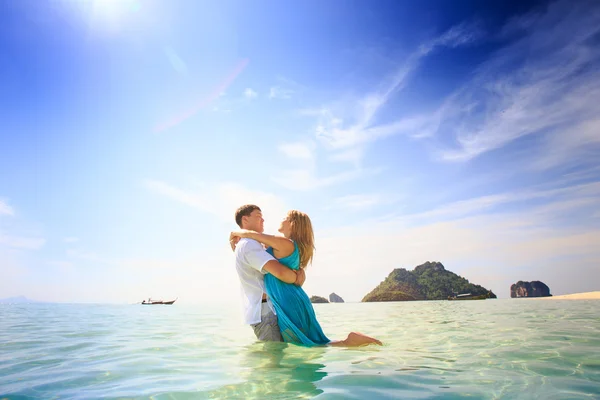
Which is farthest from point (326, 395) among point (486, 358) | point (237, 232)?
point (237, 232)

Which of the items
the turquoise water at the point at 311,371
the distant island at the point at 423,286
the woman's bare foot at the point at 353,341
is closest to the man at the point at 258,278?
the turquoise water at the point at 311,371

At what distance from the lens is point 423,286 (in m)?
135

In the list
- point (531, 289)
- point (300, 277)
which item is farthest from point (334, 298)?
point (300, 277)

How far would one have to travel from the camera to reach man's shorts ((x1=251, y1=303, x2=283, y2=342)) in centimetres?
548

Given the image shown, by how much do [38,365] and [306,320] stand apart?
3728 millimetres

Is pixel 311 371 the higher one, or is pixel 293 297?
pixel 293 297

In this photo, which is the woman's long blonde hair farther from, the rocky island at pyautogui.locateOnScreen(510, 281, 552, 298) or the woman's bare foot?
the rocky island at pyautogui.locateOnScreen(510, 281, 552, 298)

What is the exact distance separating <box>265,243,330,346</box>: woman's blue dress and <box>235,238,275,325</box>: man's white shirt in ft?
0.53

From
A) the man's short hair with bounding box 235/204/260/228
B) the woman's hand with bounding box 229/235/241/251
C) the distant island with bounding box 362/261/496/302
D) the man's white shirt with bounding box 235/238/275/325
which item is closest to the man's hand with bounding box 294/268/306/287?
the man's white shirt with bounding box 235/238/275/325

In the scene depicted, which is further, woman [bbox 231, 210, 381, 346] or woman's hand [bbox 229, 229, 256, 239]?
woman's hand [bbox 229, 229, 256, 239]

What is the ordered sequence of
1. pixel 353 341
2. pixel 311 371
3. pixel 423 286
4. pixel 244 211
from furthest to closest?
pixel 423 286, pixel 244 211, pixel 353 341, pixel 311 371

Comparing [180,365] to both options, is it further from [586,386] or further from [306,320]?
[586,386]

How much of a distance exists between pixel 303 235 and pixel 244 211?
108 centimetres

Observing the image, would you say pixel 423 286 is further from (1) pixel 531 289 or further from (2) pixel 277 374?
(2) pixel 277 374
